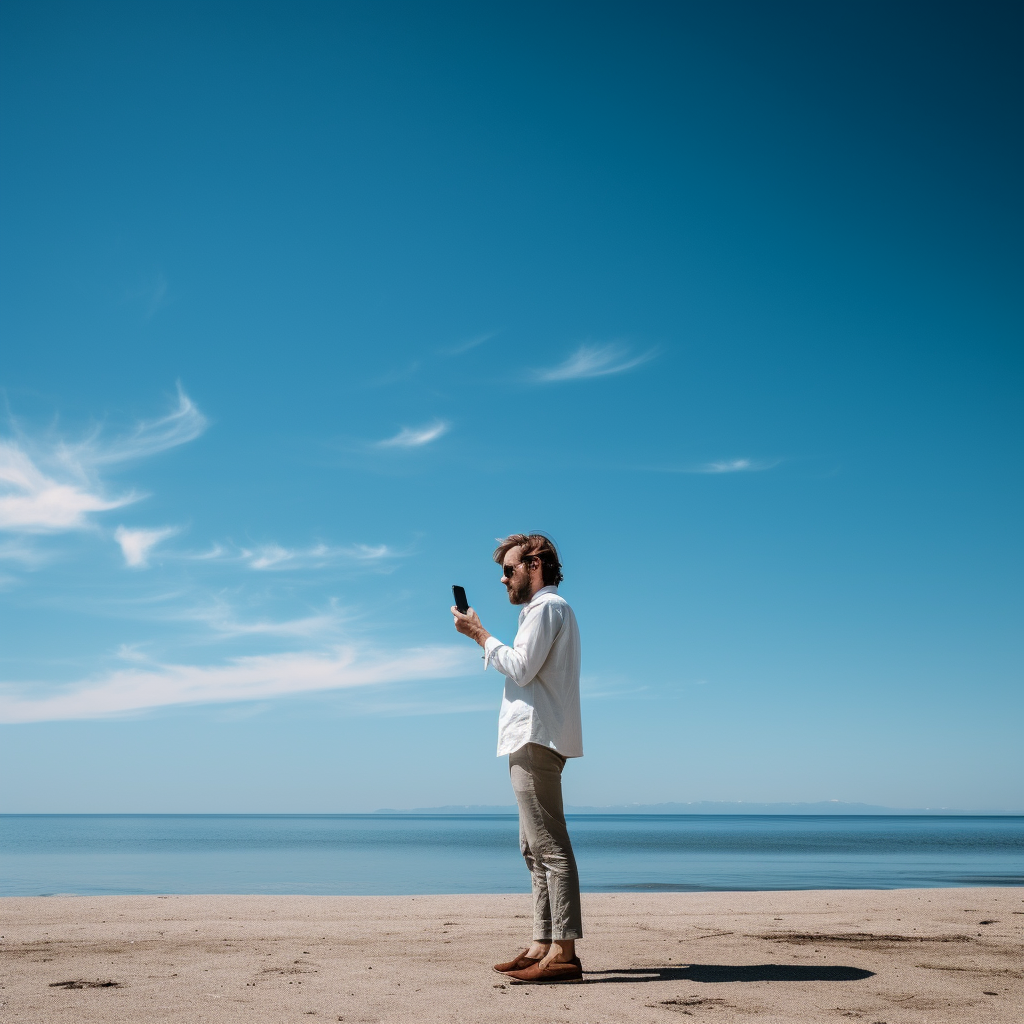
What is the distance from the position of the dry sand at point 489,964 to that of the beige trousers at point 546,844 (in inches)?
11.7

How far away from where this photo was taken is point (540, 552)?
186 inches

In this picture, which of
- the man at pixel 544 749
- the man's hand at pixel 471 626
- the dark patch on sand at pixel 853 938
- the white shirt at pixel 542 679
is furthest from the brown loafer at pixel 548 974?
A: the dark patch on sand at pixel 853 938

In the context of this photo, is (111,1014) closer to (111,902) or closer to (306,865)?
(111,902)

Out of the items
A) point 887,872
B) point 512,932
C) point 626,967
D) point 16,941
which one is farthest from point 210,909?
point 887,872

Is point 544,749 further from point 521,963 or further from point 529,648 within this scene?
point 521,963

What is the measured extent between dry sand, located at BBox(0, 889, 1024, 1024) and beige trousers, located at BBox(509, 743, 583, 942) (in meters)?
0.30

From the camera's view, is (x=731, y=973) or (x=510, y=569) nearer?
(x=731, y=973)

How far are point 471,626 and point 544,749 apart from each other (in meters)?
0.73

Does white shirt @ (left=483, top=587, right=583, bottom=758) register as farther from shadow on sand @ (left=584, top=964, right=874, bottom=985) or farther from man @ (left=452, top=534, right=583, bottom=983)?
shadow on sand @ (left=584, top=964, right=874, bottom=985)

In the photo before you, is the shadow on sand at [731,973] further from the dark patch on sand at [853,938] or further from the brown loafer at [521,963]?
the dark patch on sand at [853,938]

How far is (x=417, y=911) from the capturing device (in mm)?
7922

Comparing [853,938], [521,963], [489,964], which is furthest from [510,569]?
[853,938]

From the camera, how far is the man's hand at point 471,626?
14.9 ft

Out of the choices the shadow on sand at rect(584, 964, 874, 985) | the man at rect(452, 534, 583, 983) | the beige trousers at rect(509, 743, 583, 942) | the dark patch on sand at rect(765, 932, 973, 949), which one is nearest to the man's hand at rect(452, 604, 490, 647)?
the man at rect(452, 534, 583, 983)
